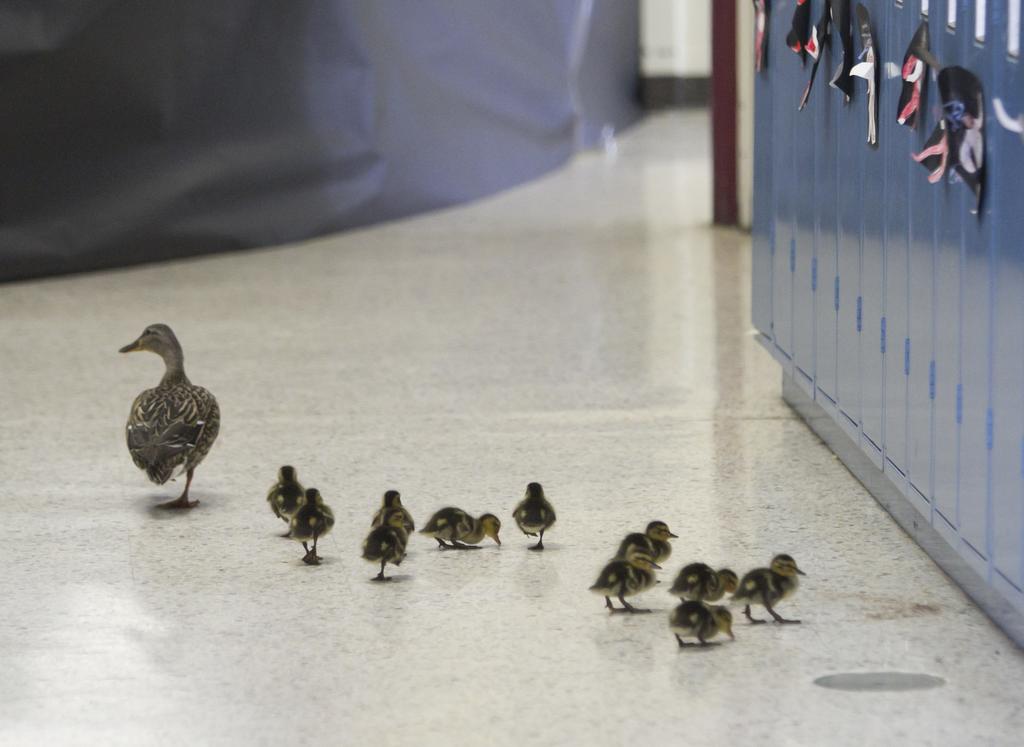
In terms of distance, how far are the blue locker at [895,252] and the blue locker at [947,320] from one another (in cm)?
31

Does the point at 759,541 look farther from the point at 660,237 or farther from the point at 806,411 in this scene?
the point at 660,237

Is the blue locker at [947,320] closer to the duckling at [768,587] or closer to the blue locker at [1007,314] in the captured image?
the blue locker at [1007,314]

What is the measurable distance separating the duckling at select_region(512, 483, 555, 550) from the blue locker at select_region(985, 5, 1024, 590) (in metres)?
1.37

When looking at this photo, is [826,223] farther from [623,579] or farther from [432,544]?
[623,579]

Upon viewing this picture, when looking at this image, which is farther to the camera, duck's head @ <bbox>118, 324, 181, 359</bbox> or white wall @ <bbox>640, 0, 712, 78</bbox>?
white wall @ <bbox>640, 0, 712, 78</bbox>

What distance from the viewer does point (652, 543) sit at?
4234 millimetres

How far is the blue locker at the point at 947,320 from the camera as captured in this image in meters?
3.74

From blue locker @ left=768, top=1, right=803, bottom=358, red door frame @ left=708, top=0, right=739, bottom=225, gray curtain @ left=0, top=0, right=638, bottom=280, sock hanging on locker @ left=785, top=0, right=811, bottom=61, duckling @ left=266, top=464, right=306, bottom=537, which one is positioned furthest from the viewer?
red door frame @ left=708, top=0, right=739, bottom=225

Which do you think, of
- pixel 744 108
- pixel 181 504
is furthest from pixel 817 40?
pixel 744 108

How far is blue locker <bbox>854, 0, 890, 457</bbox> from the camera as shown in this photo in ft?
14.7

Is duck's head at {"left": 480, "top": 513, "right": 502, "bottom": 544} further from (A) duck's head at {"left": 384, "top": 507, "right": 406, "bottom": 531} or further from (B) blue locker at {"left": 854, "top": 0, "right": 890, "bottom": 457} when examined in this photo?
(B) blue locker at {"left": 854, "top": 0, "right": 890, "bottom": 457}

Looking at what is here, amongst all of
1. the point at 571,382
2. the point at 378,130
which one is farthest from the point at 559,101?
the point at 571,382

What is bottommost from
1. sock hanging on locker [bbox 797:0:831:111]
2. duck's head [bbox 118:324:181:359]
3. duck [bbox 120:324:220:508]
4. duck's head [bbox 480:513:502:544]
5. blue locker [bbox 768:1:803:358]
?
duck's head [bbox 480:513:502:544]

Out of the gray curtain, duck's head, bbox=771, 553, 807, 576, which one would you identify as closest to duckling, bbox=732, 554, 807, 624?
duck's head, bbox=771, 553, 807, 576
